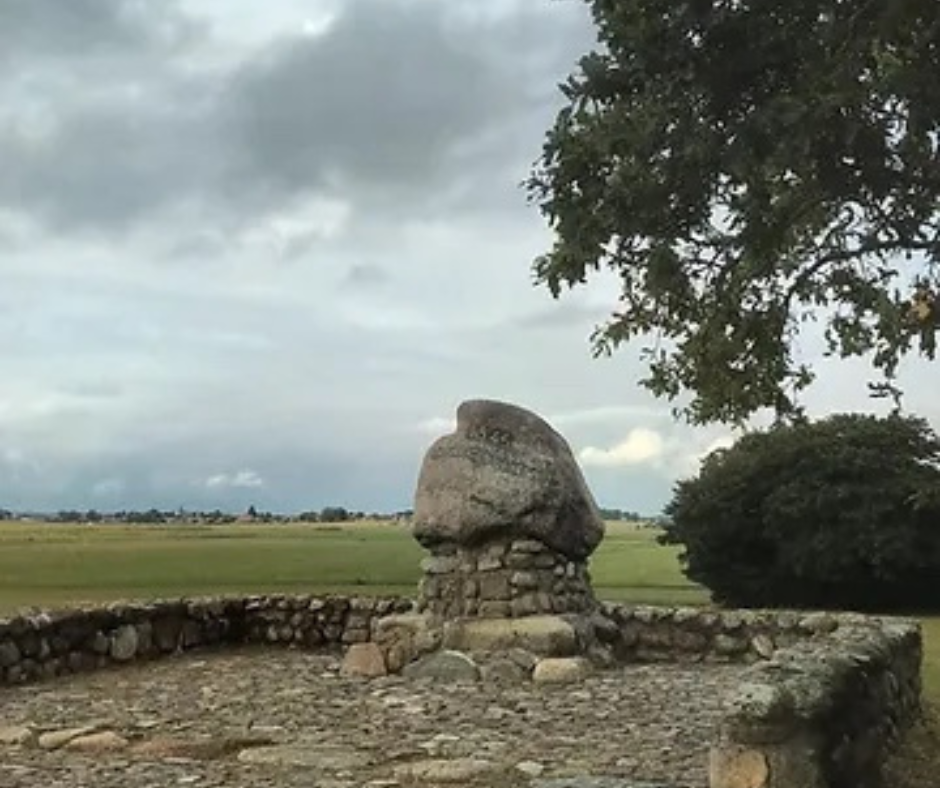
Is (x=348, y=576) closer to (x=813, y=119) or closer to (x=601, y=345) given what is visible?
(x=601, y=345)

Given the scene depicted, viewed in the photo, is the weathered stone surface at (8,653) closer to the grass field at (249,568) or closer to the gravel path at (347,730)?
the gravel path at (347,730)

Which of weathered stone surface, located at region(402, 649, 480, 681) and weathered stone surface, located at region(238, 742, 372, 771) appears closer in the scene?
weathered stone surface, located at region(238, 742, 372, 771)

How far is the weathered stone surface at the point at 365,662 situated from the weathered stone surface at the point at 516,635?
2.39 ft

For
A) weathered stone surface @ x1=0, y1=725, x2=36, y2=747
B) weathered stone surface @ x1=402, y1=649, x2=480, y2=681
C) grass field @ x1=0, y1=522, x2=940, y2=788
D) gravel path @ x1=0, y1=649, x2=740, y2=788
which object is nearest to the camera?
gravel path @ x1=0, y1=649, x2=740, y2=788

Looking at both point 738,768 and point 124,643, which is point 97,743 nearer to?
point 738,768

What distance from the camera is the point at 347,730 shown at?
1066 cm

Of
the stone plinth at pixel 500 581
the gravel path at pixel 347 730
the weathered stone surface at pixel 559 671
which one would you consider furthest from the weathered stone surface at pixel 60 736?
the stone plinth at pixel 500 581

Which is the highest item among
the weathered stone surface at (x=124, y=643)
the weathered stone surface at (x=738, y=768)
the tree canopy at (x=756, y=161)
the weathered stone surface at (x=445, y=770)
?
the tree canopy at (x=756, y=161)

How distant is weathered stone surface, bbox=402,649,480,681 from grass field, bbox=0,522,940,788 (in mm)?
5691

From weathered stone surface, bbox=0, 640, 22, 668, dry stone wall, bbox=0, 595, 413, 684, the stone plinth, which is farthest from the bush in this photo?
weathered stone surface, bbox=0, 640, 22, 668

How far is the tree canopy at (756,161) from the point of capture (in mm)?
9719

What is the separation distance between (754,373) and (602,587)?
2075cm

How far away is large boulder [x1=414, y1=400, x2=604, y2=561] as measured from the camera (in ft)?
48.7

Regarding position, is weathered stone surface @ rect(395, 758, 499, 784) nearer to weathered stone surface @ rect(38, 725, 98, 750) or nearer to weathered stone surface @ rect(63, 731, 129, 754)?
weathered stone surface @ rect(63, 731, 129, 754)
